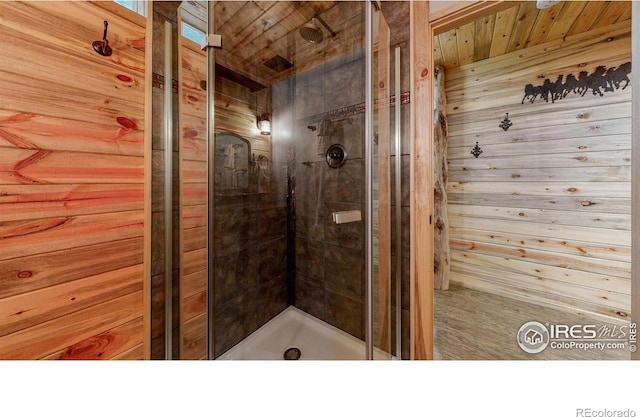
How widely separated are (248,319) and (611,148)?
112 inches

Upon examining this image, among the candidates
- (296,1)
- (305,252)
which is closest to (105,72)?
(296,1)

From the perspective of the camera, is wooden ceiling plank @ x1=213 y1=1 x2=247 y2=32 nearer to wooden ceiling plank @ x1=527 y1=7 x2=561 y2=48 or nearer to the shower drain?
the shower drain

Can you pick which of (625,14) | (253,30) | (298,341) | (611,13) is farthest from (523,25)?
(298,341)

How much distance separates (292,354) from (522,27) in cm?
283

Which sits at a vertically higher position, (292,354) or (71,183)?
(71,183)

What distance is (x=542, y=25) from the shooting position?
173 cm

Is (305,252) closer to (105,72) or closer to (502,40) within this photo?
(105,72)

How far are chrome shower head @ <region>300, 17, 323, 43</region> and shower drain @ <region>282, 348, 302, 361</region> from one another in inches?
64.1

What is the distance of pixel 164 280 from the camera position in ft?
3.36

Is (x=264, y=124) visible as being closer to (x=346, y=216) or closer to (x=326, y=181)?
(x=326, y=181)

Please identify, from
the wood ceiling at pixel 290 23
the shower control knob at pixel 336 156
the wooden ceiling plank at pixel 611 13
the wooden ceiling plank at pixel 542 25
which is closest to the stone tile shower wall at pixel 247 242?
the wood ceiling at pixel 290 23

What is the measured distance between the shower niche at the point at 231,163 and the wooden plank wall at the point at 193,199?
6cm

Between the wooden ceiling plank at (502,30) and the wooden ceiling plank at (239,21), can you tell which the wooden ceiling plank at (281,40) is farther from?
the wooden ceiling plank at (502,30)

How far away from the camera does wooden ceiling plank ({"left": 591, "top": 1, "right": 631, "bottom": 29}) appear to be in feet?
5.00
